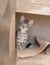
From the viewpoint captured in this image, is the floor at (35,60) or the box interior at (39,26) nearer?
the floor at (35,60)

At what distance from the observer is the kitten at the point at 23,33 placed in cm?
111

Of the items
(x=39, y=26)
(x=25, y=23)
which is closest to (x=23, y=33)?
(x=25, y=23)

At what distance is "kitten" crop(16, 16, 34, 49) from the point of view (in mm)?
1111

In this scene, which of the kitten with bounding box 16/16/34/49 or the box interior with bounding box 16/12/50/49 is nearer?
Answer: the kitten with bounding box 16/16/34/49

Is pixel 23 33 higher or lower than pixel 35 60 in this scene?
higher

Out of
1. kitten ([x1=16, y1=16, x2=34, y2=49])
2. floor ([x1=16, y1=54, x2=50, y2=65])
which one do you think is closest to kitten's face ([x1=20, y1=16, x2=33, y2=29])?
kitten ([x1=16, y1=16, x2=34, y2=49])

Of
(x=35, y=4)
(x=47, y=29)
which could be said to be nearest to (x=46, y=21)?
(x=47, y=29)

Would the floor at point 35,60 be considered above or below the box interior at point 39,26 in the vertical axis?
below

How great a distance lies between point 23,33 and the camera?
3.66 feet

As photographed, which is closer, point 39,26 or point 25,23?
point 25,23

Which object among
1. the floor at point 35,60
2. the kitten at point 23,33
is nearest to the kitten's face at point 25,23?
the kitten at point 23,33

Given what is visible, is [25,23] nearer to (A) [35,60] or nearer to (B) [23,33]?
(B) [23,33]

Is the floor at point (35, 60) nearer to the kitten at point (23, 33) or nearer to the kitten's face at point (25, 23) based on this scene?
the kitten at point (23, 33)

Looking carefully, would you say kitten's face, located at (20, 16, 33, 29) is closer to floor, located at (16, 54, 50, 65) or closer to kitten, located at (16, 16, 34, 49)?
kitten, located at (16, 16, 34, 49)
